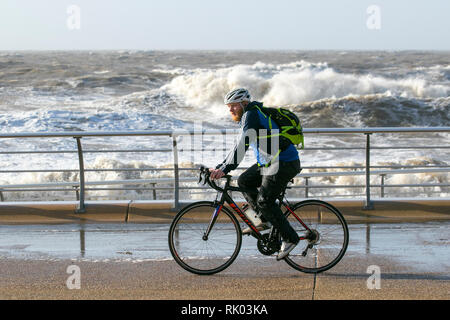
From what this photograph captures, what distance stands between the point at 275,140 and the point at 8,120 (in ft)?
101

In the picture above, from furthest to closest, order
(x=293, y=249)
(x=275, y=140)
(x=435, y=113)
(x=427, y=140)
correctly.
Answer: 1. (x=435, y=113)
2. (x=427, y=140)
3. (x=293, y=249)
4. (x=275, y=140)

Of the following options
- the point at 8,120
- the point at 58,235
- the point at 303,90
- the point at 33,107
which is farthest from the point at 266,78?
the point at 58,235

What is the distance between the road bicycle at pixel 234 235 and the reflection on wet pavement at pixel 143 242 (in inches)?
23.7

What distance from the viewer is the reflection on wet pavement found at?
6285 mm

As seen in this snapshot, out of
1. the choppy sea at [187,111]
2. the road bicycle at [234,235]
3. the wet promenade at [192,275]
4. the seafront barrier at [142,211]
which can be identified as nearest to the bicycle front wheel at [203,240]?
the road bicycle at [234,235]

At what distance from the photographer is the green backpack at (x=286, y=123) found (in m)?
5.23

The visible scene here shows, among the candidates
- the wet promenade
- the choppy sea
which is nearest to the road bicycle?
the wet promenade

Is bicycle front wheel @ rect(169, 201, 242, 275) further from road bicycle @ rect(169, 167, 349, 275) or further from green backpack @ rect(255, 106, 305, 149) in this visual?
green backpack @ rect(255, 106, 305, 149)

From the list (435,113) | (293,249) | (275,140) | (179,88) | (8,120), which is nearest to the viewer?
(275,140)

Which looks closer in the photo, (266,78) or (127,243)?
(127,243)

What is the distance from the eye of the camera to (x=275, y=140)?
5262 mm

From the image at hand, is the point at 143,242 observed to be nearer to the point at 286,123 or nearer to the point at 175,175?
the point at 175,175
